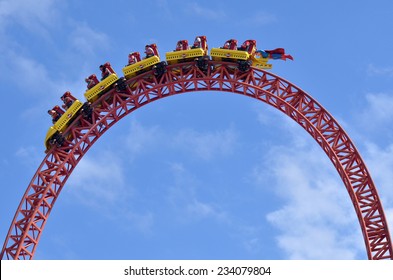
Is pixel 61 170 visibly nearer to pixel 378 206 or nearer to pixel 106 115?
pixel 106 115

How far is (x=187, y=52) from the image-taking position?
2992cm

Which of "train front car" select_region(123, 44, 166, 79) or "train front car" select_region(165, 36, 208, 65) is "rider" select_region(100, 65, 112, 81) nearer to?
"train front car" select_region(123, 44, 166, 79)

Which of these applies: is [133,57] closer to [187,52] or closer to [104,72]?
[104,72]

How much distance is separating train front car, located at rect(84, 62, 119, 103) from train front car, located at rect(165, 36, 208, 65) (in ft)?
6.63

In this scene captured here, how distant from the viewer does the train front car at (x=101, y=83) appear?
30234 mm

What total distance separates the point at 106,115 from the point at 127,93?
1038 millimetres

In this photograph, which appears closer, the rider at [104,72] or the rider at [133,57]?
the rider at [133,57]

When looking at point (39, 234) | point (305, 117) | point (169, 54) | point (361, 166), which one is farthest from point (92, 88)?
point (361, 166)

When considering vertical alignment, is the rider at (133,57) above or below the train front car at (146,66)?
above

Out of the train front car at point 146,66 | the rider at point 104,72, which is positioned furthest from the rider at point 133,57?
the rider at point 104,72

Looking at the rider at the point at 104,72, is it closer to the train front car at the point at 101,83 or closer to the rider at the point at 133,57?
the train front car at the point at 101,83

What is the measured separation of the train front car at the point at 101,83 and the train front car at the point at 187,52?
2020mm

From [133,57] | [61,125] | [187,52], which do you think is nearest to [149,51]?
[133,57]

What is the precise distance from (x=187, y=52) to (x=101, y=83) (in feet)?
10.2
